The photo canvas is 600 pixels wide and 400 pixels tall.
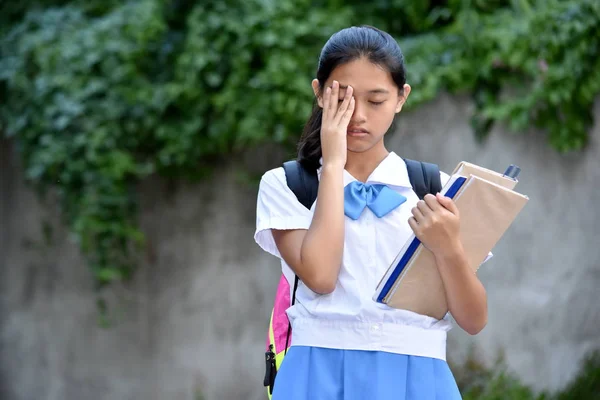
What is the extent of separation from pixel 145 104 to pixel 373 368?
3.54 metres

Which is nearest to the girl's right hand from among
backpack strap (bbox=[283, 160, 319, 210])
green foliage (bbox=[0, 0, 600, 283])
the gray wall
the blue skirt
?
backpack strap (bbox=[283, 160, 319, 210])

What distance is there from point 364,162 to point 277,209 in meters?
0.25

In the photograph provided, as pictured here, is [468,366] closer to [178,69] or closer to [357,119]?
[178,69]

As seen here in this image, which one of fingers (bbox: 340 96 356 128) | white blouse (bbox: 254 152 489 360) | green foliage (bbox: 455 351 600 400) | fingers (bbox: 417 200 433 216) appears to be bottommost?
green foliage (bbox: 455 351 600 400)

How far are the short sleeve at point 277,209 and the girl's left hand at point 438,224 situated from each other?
277 mm

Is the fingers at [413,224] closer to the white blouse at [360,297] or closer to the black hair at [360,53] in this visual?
the white blouse at [360,297]

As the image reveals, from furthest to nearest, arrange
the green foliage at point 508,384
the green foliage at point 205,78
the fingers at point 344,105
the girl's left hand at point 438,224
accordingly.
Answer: the green foliage at point 205,78 < the green foliage at point 508,384 < the fingers at point 344,105 < the girl's left hand at point 438,224

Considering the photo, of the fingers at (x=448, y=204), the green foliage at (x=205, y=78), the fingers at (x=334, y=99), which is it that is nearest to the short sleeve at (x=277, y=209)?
the fingers at (x=334, y=99)

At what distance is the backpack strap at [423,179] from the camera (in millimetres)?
2211

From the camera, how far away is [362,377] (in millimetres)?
2016

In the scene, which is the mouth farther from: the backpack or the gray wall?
the gray wall

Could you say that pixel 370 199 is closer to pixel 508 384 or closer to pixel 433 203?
pixel 433 203

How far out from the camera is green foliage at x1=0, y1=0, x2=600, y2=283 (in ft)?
15.3

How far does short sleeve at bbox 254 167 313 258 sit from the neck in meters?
0.17
